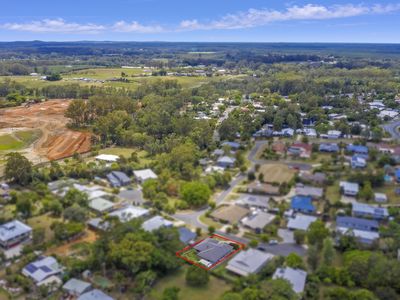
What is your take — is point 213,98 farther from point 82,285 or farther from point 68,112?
point 82,285

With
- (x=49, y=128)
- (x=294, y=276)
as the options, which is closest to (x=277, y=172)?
(x=294, y=276)

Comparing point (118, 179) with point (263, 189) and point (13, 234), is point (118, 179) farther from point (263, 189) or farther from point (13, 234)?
point (263, 189)

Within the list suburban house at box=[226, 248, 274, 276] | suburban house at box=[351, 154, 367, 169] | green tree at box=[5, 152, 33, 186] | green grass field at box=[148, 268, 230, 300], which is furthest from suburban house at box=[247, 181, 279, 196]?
green tree at box=[5, 152, 33, 186]

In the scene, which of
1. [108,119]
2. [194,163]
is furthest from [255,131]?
[108,119]

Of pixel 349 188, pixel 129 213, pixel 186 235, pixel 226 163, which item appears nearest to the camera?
pixel 186 235

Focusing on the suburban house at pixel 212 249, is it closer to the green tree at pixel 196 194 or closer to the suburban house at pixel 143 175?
the green tree at pixel 196 194

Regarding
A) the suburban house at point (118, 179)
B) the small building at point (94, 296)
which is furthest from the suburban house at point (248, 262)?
the suburban house at point (118, 179)
